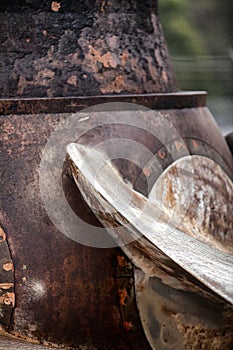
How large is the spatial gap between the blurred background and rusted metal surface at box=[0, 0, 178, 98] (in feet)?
10.6

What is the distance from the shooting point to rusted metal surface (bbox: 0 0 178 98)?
2361mm

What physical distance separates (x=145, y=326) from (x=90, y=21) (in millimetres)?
860

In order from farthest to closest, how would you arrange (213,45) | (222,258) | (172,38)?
1. (213,45)
2. (172,38)
3. (222,258)

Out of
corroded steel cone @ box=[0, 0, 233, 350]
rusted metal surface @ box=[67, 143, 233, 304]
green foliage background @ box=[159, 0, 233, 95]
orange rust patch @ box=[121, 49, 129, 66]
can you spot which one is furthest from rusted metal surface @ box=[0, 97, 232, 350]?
green foliage background @ box=[159, 0, 233, 95]

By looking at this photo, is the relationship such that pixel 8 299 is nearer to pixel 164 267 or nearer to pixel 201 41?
pixel 164 267

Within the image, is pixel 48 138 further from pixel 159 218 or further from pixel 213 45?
pixel 213 45

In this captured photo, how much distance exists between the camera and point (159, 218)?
7.28 ft

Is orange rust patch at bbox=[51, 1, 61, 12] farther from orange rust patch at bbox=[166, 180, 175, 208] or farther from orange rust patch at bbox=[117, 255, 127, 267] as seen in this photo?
orange rust patch at bbox=[117, 255, 127, 267]

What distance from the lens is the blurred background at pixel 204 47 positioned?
20.4 ft

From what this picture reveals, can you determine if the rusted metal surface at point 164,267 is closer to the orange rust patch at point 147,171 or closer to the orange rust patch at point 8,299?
the orange rust patch at point 147,171

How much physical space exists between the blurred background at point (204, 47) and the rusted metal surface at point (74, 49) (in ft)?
10.6

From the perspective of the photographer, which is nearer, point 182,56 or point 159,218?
point 159,218

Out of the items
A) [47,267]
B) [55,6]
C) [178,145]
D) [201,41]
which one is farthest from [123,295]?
[201,41]

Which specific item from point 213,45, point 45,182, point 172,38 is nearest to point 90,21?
point 45,182
